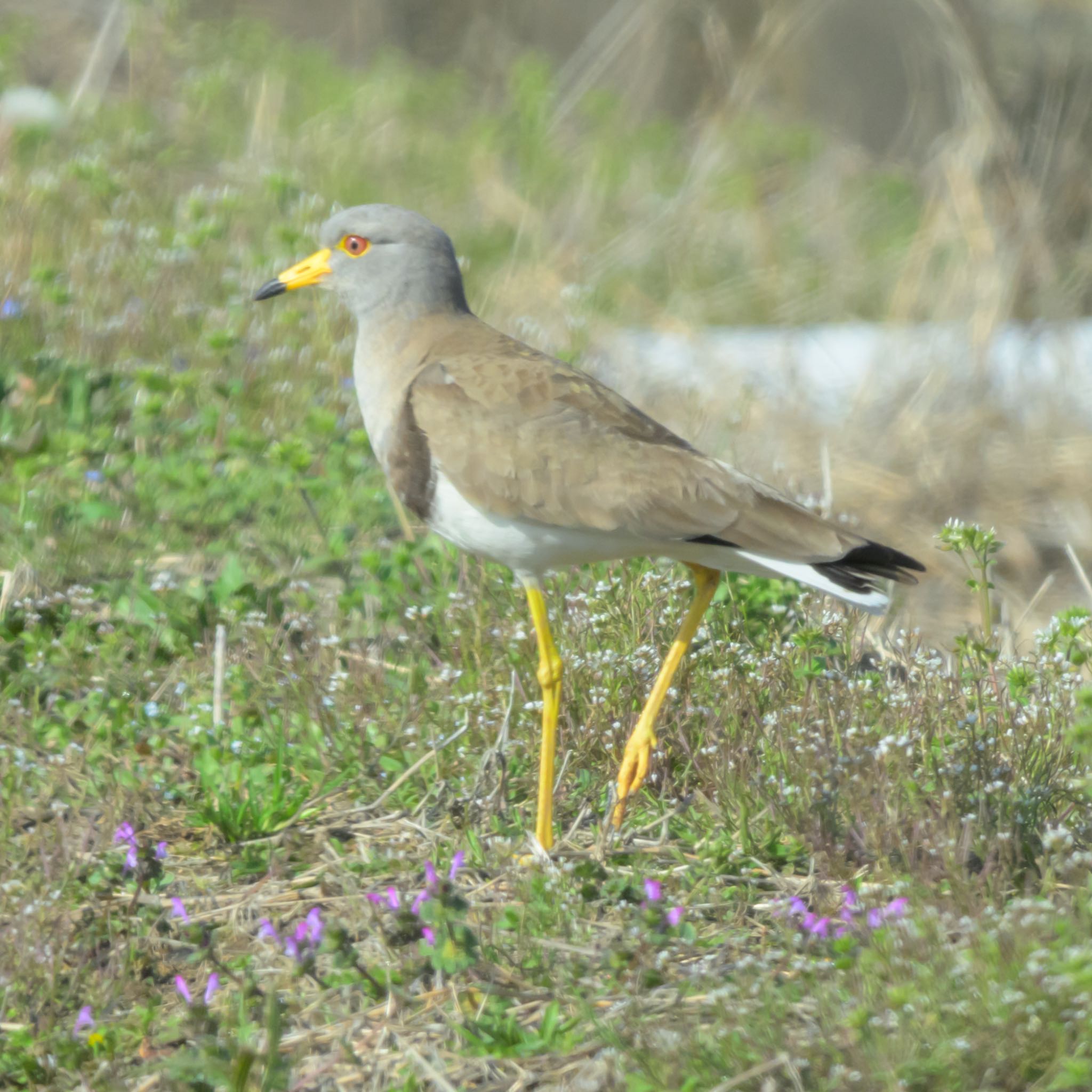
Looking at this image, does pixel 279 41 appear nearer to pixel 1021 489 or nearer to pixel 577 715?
pixel 1021 489

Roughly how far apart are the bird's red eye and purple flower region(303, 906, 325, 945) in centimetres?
210

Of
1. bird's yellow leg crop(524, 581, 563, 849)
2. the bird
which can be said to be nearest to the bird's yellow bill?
the bird

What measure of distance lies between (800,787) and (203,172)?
6.71 metres

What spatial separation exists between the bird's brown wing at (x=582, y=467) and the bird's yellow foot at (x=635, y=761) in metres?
0.50

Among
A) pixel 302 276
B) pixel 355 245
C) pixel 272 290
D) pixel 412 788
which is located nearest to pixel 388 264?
pixel 355 245

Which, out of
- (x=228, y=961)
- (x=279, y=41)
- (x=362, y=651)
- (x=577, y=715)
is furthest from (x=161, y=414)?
(x=279, y=41)

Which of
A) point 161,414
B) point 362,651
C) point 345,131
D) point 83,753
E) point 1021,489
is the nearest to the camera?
point 83,753

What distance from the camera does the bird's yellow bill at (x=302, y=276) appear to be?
444cm

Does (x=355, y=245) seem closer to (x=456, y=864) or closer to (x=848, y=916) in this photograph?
(x=456, y=864)

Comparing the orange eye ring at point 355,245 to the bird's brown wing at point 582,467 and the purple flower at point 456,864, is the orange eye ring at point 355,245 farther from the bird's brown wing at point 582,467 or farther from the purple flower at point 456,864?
the purple flower at point 456,864

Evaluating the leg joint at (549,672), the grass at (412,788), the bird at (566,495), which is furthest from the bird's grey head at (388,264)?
the leg joint at (549,672)

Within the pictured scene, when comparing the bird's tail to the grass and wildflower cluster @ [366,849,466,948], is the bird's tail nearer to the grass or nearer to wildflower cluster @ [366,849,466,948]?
the grass

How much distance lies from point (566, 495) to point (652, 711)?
60cm

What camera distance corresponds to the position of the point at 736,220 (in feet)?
29.9
